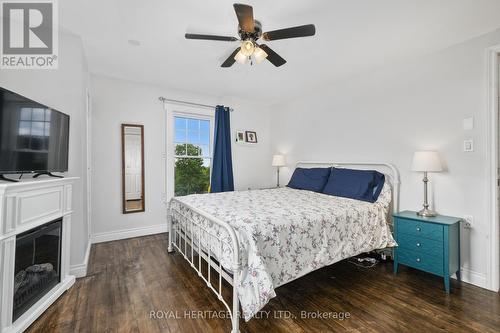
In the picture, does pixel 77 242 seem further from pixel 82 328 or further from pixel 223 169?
pixel 223 169

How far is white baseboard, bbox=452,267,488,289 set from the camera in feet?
7.15

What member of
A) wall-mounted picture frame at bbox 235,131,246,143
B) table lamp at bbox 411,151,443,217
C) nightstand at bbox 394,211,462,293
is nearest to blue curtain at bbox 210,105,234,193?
wall-mounted picture frame at bbox 235,131,246,143

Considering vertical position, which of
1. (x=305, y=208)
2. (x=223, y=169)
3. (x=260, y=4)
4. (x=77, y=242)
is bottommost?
(x=77, y=242)

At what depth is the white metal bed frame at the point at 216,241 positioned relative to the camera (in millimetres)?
1523

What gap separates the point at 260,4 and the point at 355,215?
82.4 inches

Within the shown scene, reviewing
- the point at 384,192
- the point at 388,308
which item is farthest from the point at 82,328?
the point at 384,192

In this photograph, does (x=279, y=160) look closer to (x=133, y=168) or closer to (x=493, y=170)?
(x=133, y=168)

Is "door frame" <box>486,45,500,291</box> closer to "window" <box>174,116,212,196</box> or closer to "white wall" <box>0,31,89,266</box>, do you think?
"window" <box>174,116,212,196</box>

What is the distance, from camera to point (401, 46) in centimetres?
245

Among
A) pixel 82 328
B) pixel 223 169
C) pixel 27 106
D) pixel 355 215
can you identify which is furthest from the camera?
pixel 223 169

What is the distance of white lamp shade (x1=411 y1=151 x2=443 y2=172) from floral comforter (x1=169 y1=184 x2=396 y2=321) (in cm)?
59

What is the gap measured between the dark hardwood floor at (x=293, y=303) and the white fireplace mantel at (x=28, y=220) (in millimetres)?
94

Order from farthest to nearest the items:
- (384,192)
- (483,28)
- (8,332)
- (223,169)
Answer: (223,169)
(384,192)
(483,28)
(8,332)

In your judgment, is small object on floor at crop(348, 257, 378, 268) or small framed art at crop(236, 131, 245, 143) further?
small framed art at crop(236, 131, 245, 143)
